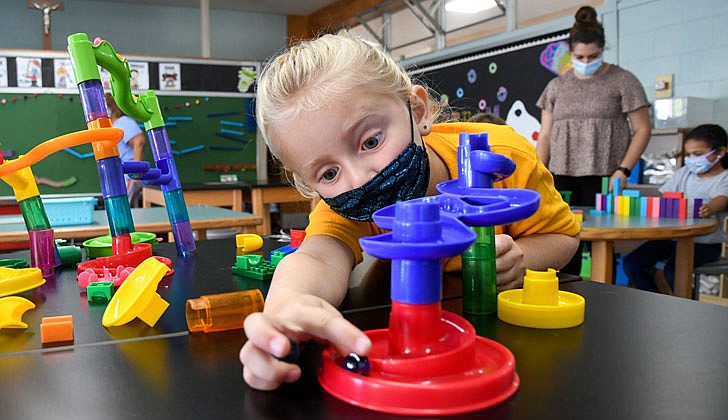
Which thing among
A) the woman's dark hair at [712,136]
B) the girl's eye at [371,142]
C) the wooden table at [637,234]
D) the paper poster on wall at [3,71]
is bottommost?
the wooden table at [637,234]

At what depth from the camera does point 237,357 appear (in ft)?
1.68

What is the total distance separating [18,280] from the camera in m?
0.82

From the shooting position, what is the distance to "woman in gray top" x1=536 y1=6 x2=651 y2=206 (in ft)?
8.69

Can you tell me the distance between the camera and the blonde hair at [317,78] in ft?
2.38

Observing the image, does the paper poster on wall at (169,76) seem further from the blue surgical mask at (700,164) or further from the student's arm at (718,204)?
the student's arm at (718,204)

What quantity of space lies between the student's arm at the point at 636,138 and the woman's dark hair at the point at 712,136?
0.35 m

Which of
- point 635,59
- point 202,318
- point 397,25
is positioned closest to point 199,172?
point 397,25

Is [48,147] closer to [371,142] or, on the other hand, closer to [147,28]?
[371,142]

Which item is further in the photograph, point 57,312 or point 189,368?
point 57,312

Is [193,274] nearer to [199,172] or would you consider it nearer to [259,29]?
[199,172]

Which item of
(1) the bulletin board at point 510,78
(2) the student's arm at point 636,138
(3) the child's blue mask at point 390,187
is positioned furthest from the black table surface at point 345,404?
(1) the bulletin board at point 510,78

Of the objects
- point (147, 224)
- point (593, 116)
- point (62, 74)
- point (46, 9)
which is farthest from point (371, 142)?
point (46, 9)

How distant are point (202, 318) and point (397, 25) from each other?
544 centimetres

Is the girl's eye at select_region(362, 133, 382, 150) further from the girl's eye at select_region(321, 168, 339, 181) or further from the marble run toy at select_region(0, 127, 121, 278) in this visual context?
the marble run toy at select_region(0, 127, 121, 278)
